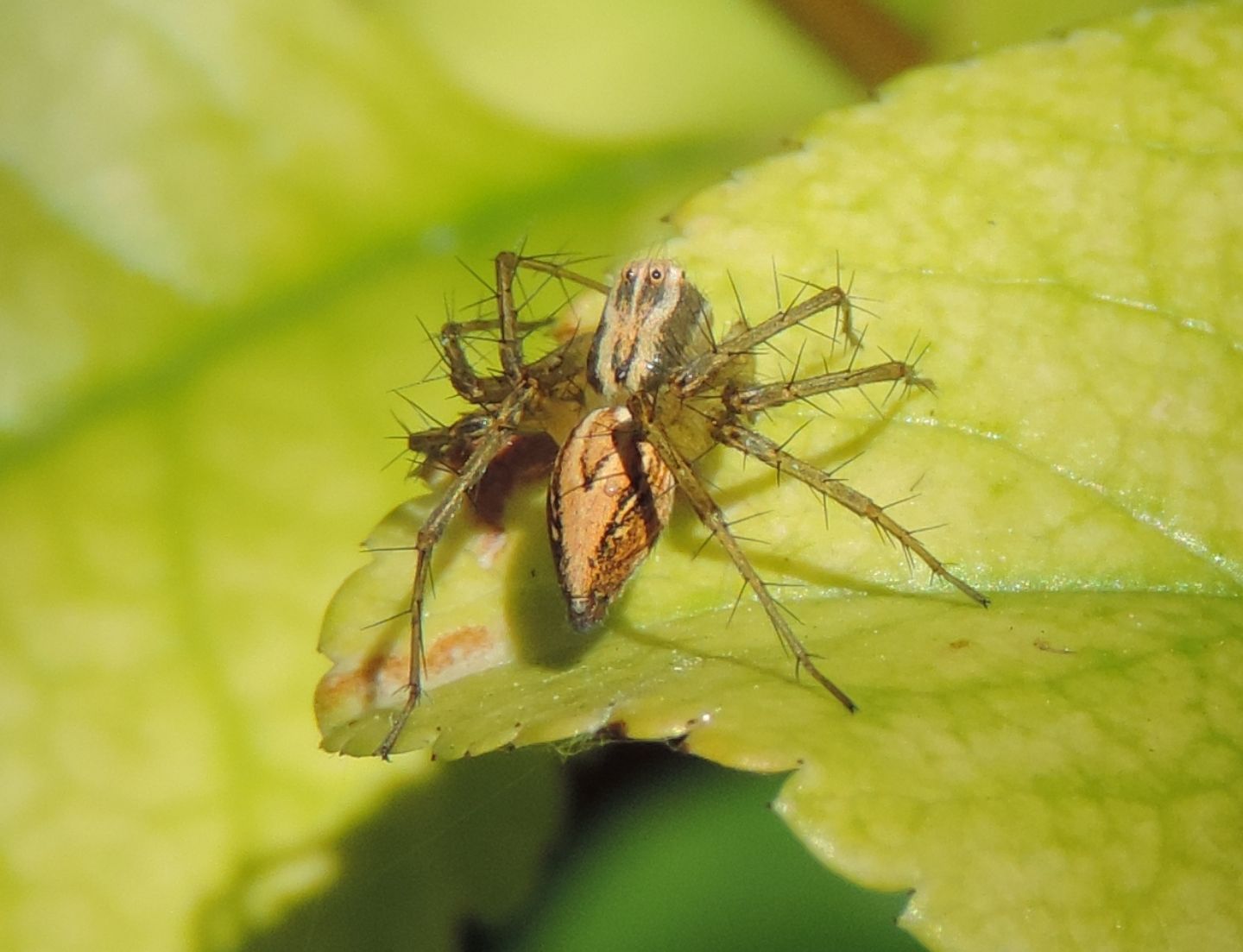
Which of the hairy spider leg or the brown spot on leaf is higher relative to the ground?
the hairy spider leg

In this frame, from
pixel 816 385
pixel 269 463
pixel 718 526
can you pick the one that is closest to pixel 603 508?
pixel 718 526

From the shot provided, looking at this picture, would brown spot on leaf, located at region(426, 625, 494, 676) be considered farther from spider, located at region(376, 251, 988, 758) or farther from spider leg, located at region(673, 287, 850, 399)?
spider leg, located at region(673, 287, 850, 399)

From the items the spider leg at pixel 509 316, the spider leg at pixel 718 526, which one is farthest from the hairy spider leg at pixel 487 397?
Answer: the spider leg at pixel 718 526

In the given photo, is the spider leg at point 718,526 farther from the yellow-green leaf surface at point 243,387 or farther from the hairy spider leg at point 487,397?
the yellow-green leaf surface at point 243,387

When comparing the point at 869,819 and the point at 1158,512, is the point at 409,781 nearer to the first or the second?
the point at 869,819

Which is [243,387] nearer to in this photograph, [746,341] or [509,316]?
[509,316]

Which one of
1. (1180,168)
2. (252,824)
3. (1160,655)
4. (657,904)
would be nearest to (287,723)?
(252,824)

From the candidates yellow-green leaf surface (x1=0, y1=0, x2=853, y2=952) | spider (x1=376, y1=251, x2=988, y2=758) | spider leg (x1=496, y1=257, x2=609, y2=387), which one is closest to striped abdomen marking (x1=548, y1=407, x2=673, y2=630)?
spider (x1=376, y1=251, x2=988, y2=758)
